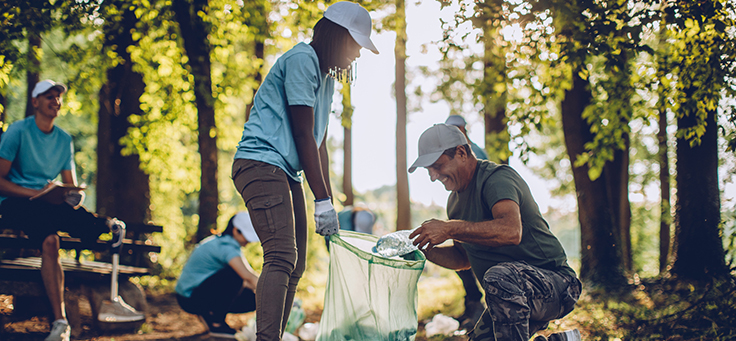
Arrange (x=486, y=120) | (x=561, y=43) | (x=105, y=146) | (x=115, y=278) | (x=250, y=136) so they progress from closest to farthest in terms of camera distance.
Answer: (x=250, y=136) → (x=561, y=43) → (x=115, y=278) → (x=105, y=146) → (x=486, y=120)

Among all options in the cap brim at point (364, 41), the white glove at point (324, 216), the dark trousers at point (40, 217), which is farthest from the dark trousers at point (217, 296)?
the cap brim at point (364, 41)

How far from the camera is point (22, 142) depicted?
3.94 m

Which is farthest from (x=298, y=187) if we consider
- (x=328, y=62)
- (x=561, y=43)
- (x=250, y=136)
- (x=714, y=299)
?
(x=714, y=299)

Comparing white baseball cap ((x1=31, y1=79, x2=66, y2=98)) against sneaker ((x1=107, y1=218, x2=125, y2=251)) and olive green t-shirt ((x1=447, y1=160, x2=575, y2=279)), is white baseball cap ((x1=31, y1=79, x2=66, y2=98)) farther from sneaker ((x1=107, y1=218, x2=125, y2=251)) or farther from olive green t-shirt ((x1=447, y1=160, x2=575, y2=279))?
olive green t-shirt ((x1=447, y1=160, x2=575, y2=279))

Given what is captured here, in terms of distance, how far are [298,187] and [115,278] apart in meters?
2.68

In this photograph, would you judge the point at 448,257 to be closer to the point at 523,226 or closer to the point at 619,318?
the point at 523,226

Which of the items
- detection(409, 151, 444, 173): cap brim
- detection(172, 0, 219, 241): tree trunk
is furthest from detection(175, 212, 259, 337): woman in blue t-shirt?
detection(172, 0, 219, 241): tree trunk

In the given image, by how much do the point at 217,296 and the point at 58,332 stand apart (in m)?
1.30

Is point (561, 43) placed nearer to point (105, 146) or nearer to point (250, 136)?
point (250, 136)

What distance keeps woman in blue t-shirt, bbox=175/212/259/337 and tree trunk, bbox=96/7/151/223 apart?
11.7ft

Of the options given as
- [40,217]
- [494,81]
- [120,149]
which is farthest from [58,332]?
[120,149]

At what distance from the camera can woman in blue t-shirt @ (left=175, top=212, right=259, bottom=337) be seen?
15.3ft

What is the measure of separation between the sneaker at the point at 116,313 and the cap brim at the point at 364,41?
3.31m

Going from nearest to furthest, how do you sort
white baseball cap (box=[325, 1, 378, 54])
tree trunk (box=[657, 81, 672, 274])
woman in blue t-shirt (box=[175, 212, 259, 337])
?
1. white baseball cap (box=[325, 1, 378, 54])
2. woman in blue t-shirt (box=[175, 212, 259, 337])
3. tree trunk (box=[657, 81, 672, 274])
